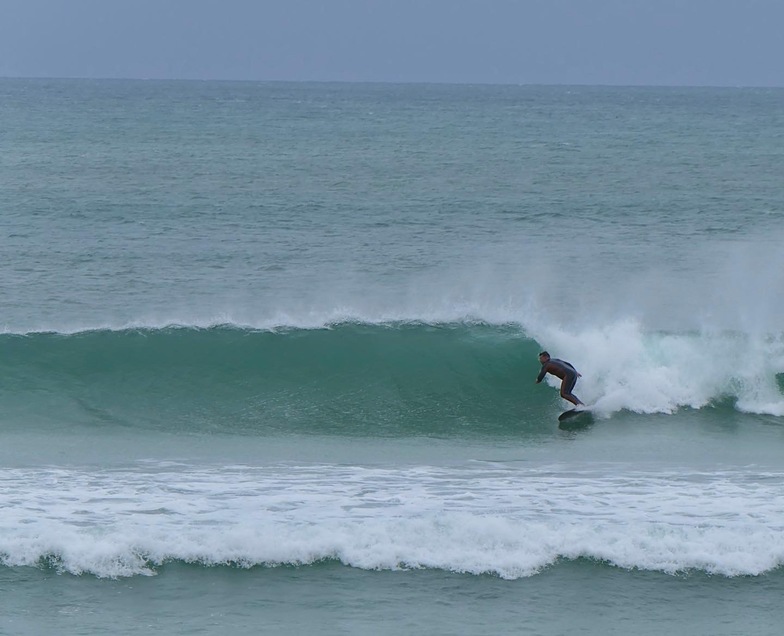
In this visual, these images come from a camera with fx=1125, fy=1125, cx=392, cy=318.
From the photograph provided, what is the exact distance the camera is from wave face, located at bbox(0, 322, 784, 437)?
1560 centimetres

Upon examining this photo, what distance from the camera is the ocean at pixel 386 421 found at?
392 inches

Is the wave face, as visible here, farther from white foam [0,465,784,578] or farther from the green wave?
white foam [0,465,784,578]

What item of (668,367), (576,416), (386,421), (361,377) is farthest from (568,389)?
(361,377)

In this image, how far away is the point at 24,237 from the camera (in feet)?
98.9

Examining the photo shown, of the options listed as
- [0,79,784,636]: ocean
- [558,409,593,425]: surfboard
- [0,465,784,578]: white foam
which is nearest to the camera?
[0,79,784,636]: ocean

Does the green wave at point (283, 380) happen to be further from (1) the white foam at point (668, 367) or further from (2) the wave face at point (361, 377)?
(1) the white foam at point (668, 367)

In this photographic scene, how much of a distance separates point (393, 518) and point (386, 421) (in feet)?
14.3

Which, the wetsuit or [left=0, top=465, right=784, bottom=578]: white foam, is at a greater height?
the wetsuit

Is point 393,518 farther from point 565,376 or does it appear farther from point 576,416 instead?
point 565,376

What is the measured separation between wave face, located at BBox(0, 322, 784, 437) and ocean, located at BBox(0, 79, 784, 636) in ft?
0.17

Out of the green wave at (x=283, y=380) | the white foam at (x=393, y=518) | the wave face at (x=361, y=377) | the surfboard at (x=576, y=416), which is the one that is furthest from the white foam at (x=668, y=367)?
the white foam at (x=393, y=518)

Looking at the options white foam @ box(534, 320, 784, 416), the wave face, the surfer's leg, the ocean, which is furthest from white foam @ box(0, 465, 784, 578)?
white foam @ box(534, 320, 784, 416)

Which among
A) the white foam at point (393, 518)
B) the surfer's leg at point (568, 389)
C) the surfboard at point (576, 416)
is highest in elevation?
the surfer's leg at point (568, 389)

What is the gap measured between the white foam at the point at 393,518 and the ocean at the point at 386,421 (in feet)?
0.11
